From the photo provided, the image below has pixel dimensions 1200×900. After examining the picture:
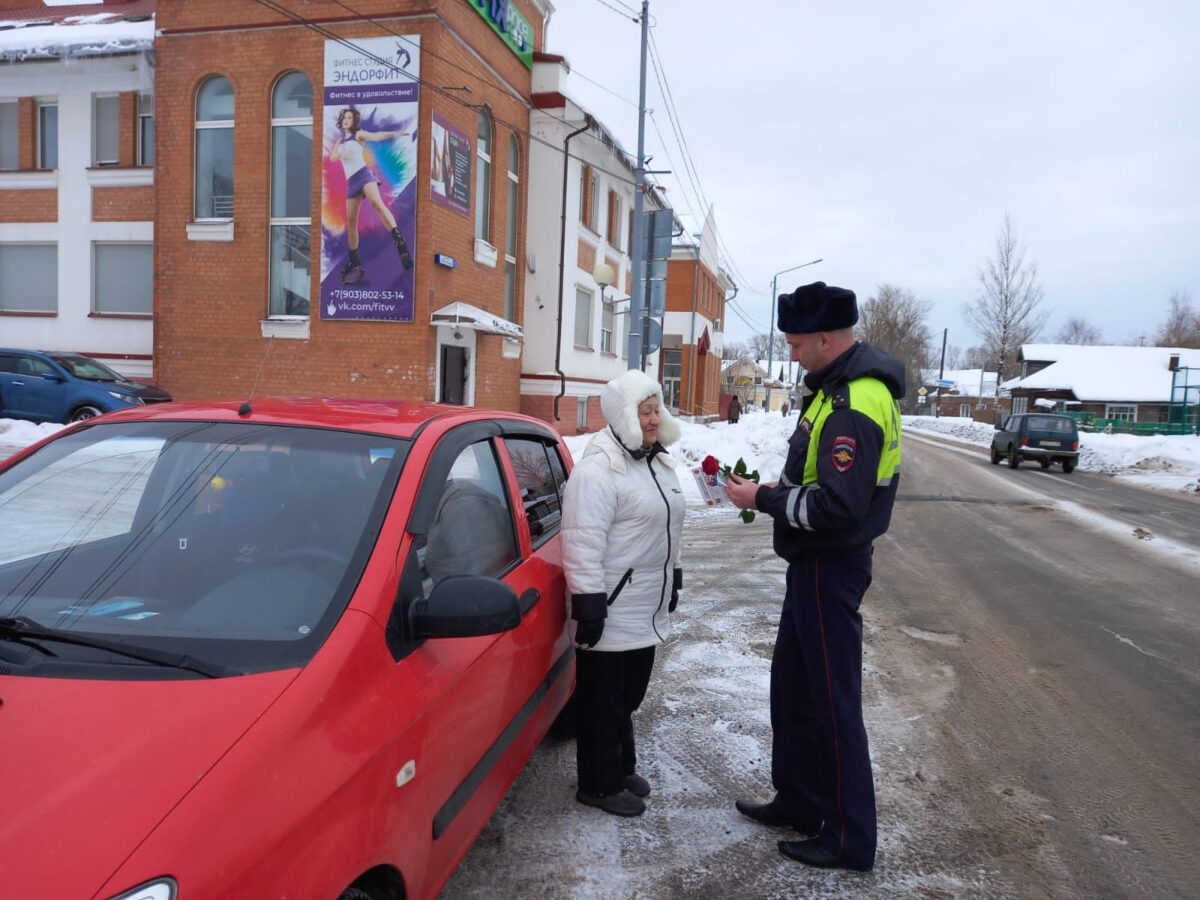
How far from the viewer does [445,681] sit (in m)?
2.17

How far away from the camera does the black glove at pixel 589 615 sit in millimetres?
2906

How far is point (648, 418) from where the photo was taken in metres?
3.13

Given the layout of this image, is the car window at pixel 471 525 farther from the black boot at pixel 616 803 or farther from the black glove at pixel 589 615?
the black boot at pixel 616 803

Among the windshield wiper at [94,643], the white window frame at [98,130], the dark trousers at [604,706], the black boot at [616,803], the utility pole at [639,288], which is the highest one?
the white window frame at [98,130]

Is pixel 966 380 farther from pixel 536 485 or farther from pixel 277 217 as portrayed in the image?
pixel 536 485

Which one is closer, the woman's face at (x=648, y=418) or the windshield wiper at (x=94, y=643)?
the windshield wiper at (x=94, y=643)

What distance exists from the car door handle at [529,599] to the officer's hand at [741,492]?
785 millimetres

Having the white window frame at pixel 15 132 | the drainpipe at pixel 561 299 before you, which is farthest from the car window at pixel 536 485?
the white window frame at pixel 15 132

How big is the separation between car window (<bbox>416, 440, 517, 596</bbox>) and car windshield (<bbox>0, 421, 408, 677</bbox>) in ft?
0.77

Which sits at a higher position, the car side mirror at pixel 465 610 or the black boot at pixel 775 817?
the car side mirror at pixel 465 610

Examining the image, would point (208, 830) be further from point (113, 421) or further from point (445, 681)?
point (113, 421)

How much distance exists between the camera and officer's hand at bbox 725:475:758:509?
2936 mm

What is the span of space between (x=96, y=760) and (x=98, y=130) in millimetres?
20035

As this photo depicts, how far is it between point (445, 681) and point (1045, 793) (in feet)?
9.16
